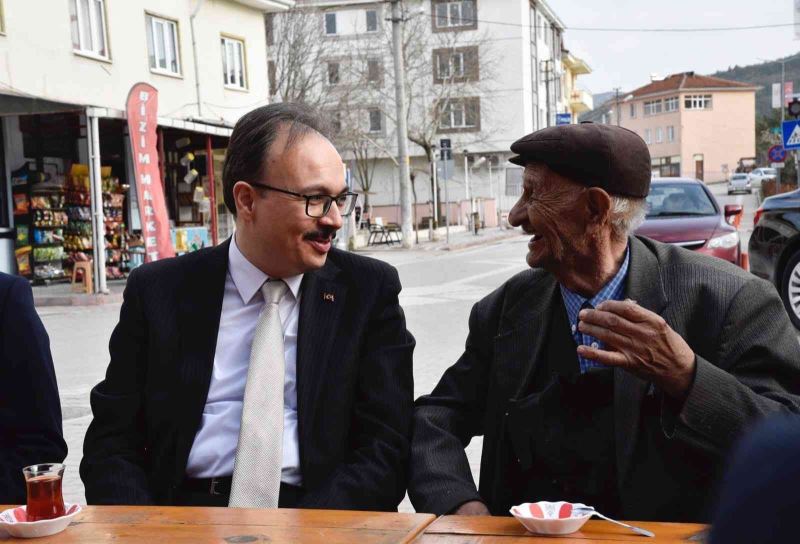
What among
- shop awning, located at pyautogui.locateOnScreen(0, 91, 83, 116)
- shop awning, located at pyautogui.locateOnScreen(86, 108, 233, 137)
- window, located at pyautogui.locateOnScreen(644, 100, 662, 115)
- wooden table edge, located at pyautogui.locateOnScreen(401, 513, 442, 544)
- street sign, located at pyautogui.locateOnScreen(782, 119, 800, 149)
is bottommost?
wooden table edge, located at pyautogui.locateOnScreen(401, 513, 442, 544)

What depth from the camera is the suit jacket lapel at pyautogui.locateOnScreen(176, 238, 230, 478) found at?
9.73 feet

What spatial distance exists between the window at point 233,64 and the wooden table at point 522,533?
74.6 ft

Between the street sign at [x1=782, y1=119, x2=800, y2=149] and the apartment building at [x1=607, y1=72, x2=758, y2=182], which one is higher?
the apartment building at [x1=607, y1=72, x2=758, y2=182]

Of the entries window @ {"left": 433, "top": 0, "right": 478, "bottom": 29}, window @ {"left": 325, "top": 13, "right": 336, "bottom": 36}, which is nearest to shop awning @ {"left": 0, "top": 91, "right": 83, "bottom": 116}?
window @ {"left": 433, "top": 0, "right": 478, "bottom": 29}

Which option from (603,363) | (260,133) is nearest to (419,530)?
(603,363)

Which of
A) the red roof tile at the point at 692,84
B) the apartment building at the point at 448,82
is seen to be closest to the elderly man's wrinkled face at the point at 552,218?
the apartment building at the point at 448,82

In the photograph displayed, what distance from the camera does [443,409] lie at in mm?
3074

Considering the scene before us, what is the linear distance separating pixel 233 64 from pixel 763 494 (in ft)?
81.9

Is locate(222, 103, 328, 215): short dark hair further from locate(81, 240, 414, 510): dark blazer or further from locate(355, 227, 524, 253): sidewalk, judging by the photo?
locate(355, 227, 524, 253): sidewalk

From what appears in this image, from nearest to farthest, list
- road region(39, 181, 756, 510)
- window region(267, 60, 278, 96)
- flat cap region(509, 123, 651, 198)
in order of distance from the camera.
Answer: flat cap region(509, 123, 651, 198), road region(39, 181, 756, 510), window region(267, 60, 278, 96)

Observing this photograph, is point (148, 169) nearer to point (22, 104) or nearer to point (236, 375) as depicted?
point (22, 104)

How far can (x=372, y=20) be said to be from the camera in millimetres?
55219

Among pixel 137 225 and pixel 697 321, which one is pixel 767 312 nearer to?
pixel 697 321

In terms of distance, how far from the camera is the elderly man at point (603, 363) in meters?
2.39
